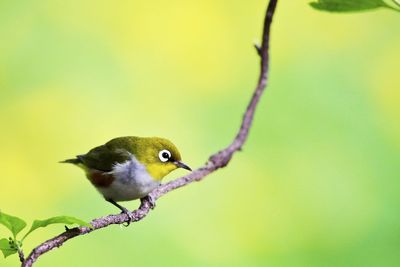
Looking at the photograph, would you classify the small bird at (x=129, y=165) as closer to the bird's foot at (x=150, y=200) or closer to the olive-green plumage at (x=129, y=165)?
the olive-green plumage at (x=129, y=165)

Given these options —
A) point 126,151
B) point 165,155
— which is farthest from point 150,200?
point 126,151

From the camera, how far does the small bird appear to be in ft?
2.30

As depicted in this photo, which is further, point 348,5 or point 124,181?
point 124,181

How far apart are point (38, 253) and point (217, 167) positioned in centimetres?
14

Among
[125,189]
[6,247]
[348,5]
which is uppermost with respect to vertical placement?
[348,5]

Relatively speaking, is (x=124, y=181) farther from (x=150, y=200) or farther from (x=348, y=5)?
(x=348, y=5)

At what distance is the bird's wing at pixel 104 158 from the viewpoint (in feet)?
2.27

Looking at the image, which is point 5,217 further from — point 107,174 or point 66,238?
point 107,174

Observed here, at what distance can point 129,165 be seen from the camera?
81 cm

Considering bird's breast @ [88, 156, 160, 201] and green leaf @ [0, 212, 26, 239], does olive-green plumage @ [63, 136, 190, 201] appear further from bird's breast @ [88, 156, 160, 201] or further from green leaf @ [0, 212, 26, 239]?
green leaf @ [0, 212, 26, 239]

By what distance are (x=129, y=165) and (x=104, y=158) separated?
9cm

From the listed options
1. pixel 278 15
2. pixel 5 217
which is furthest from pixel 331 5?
pixel 278 15

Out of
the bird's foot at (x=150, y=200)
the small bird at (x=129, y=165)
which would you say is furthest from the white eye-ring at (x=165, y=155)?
the bird's foot at (x=150, y=200)

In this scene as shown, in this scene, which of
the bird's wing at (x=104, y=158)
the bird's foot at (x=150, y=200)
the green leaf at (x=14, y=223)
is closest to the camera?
the green leaf at (x=14, y=223)
